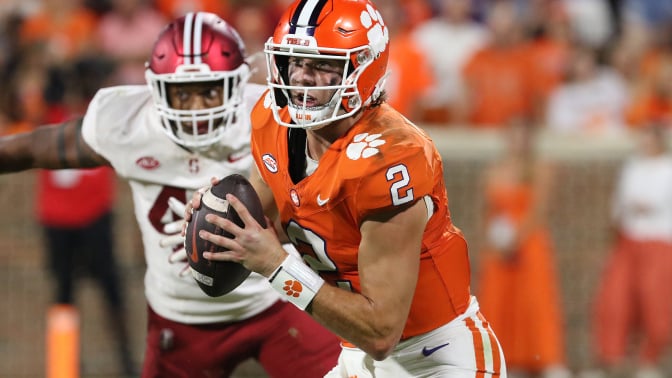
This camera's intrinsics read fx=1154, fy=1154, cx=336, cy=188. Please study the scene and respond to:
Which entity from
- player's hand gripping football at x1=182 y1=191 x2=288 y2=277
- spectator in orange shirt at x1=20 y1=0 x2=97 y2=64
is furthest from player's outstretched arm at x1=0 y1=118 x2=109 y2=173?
spectator in orange shirt at x1=20 y1=0 x2=97 y2=64

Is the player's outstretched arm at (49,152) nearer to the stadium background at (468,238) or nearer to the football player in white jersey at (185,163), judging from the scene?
the football player in white jersey at (185,163)

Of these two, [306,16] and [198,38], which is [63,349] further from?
[306,16]

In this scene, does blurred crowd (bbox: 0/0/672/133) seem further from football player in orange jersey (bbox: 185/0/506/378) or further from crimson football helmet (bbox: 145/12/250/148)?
football player in orange jersey (bbox: 185/0/506/378)

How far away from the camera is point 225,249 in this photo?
3033 mm

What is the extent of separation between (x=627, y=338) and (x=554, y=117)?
5.24ft

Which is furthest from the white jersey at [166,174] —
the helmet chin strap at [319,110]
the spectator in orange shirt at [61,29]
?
the spectator in orange shirt at [61,29]

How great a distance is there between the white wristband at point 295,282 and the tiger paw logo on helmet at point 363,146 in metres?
0.32

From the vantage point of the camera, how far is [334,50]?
3.08 metres

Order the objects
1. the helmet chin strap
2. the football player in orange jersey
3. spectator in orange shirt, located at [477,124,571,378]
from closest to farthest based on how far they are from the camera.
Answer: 1. the football player in orange jersey
2. the helmet chin strap
3. spectator in orange shirt, located at [477,124,571,378]

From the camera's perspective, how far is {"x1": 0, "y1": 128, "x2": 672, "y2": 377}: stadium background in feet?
24.5

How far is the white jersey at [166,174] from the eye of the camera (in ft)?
13.0

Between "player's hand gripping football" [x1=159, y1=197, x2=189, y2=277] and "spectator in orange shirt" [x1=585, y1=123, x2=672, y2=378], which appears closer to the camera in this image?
"player's hand gripping football" [x1=159, y1=197, x2=189, y2=277]

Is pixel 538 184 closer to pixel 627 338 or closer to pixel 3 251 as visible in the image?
pixel 627 338

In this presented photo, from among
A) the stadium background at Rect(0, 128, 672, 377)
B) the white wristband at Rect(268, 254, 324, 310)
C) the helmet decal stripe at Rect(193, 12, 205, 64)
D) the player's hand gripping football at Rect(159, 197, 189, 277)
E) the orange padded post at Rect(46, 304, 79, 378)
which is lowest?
the stadium background at Rect(0, 128, 672, 377)
